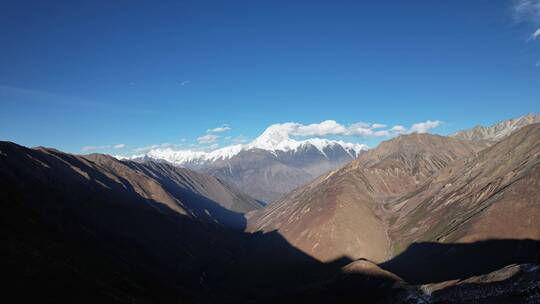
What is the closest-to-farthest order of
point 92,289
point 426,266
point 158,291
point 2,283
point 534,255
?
point 2,283 < point 92,289 < point 534,255 < point 158,291 < point 426,266

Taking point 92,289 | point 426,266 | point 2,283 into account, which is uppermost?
point 2,283

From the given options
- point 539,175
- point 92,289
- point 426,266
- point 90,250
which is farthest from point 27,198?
point 539,175

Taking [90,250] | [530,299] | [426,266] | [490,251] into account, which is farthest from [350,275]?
[90,250]

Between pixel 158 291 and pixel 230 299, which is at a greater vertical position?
pixel 158 291

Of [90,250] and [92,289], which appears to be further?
[90,250]

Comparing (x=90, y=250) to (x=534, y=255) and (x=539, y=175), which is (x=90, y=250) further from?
(x=539, y=175)

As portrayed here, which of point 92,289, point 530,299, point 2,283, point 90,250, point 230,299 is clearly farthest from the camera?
point 230,299

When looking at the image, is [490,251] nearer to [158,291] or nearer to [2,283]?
[158,291]
